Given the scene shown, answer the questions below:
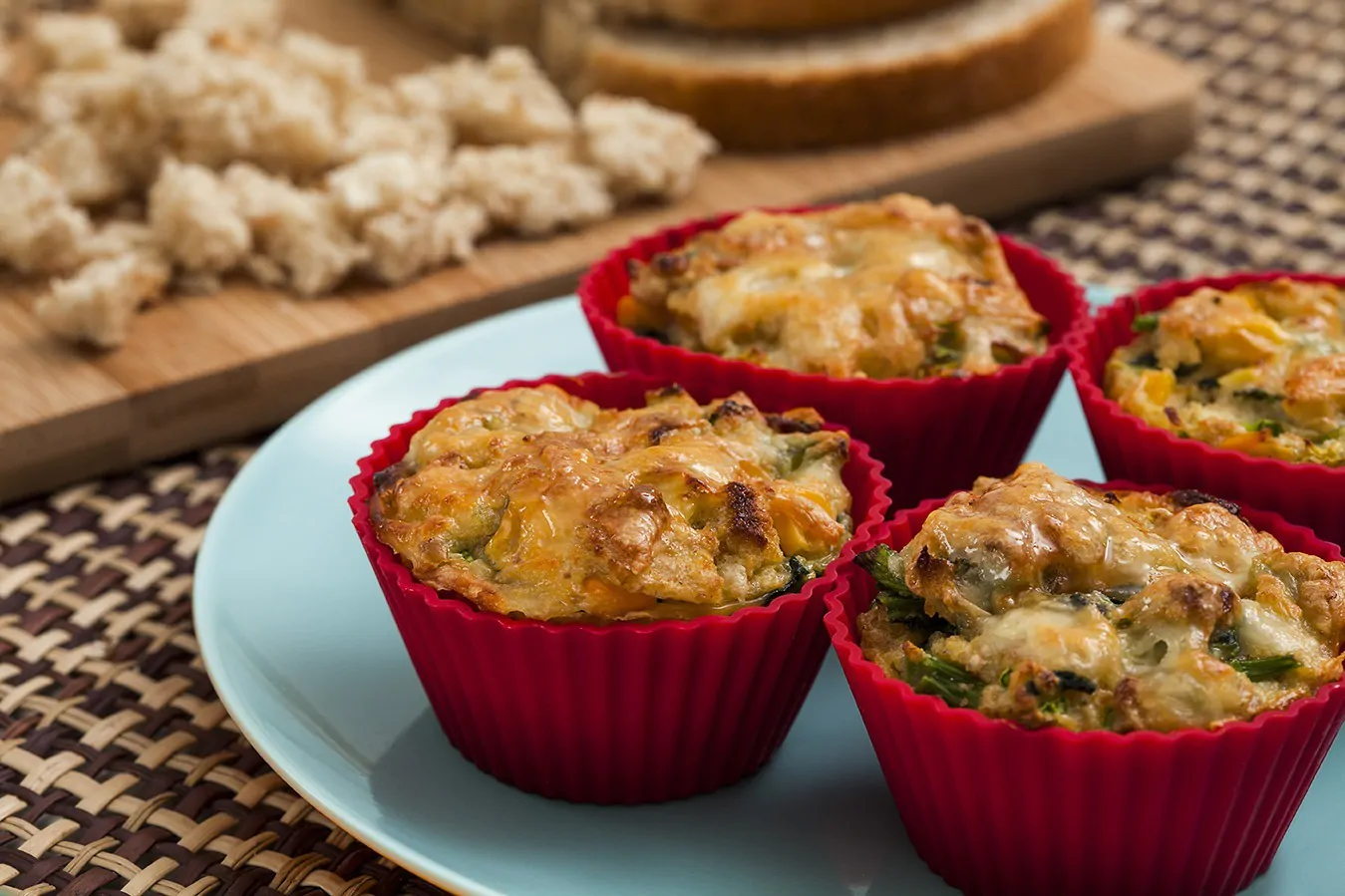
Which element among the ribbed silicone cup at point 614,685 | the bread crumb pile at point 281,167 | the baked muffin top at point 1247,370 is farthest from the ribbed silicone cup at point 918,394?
the bread crumb pile at point 281,167

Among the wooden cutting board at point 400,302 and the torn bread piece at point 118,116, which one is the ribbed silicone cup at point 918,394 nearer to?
the wooden cutting board at point 400,302

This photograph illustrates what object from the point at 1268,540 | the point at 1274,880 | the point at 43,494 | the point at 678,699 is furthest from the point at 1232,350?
the point at 43,494

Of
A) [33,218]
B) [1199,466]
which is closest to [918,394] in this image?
[1199,466]

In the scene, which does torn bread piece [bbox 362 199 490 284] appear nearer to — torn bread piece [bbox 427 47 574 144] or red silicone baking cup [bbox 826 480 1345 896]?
torn bread piece [bbox 427 47 574 144]

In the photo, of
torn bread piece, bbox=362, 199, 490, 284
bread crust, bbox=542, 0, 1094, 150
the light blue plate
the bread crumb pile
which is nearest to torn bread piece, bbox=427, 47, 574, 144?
the bread crumb pile

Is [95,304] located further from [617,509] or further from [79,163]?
[617,509]
